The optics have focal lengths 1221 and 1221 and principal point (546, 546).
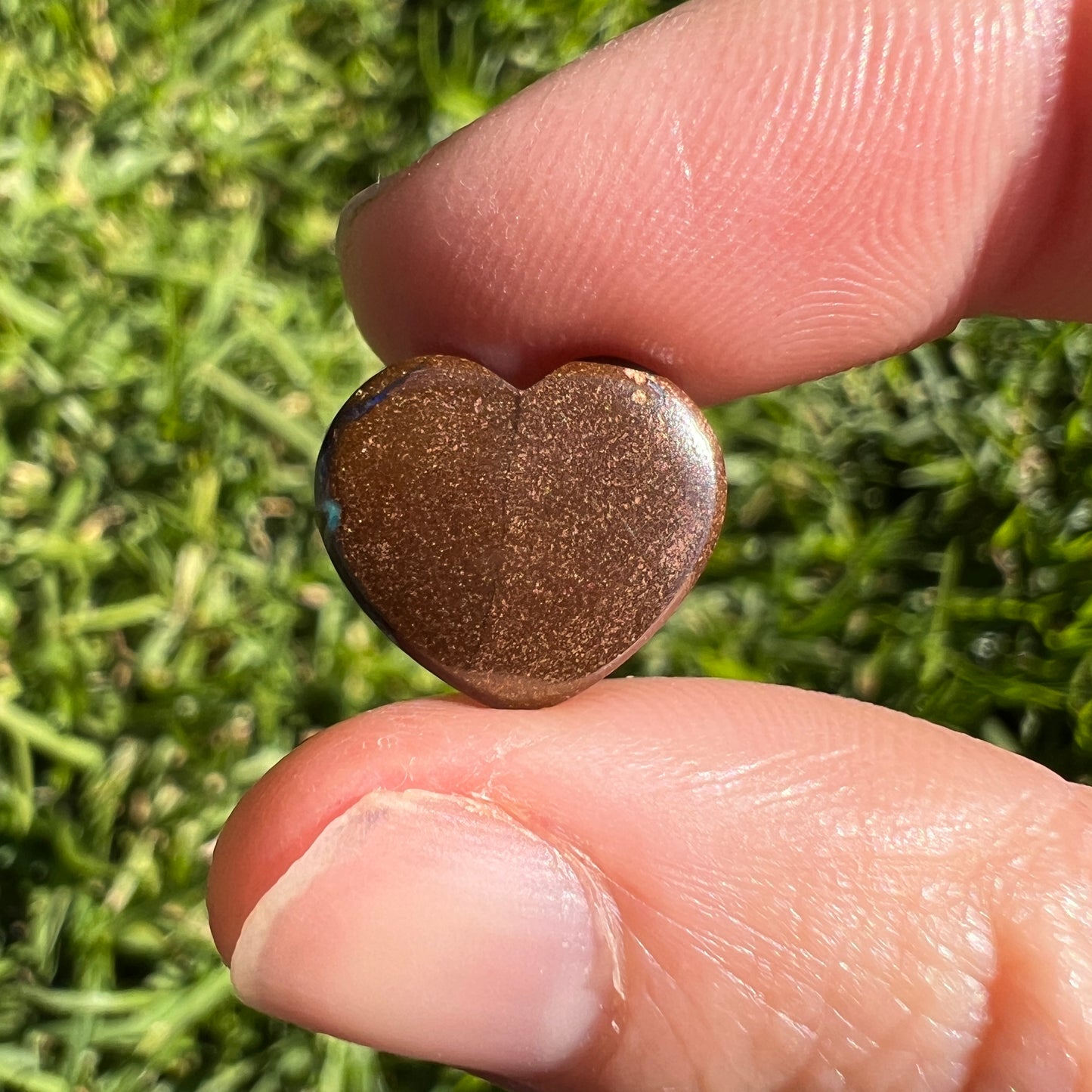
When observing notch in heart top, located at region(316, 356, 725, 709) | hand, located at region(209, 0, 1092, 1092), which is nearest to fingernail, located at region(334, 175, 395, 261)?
hand, located at region(209, 0, 1092, 1092)

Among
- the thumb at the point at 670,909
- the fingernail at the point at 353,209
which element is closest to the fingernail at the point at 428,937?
the thumb at the point at 670,909

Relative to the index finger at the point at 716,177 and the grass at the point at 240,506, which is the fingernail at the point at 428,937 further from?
the index finger at the point at 716,177

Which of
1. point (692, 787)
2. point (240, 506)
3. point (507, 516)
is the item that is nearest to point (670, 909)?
point (692, 787)

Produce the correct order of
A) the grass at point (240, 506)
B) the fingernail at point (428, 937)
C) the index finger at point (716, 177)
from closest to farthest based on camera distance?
the fingernail at point (428, 937), the index finger at point (716, 177), the grass at point (240, 506)

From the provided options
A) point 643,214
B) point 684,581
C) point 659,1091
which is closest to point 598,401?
point 684,581

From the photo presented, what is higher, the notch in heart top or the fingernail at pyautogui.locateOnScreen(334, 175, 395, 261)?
the fingernail at pyautogui.locateOnScreen(334, 175, 395, 261)

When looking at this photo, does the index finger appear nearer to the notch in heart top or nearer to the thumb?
the notch in heart top

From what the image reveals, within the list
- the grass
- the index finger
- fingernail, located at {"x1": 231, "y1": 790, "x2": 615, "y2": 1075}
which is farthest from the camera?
the grass

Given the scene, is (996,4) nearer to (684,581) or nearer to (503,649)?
(684,581)
